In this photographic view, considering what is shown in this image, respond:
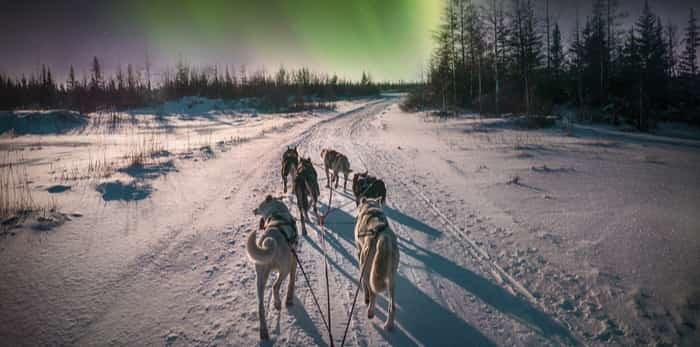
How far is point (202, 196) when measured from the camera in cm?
772

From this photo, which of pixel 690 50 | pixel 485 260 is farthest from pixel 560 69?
pixel 485 260

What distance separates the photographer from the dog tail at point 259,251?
9.41ft

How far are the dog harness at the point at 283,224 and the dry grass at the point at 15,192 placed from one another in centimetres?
561

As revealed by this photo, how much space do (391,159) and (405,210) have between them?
542 cm

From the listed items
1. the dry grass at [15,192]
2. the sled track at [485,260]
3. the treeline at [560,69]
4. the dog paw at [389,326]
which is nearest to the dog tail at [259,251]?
the dog paw at [389,326]

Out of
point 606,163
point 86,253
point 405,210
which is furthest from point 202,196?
point 606,163

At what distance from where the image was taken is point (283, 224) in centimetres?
359

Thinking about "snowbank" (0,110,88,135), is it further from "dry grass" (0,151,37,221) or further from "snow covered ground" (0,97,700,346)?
"snow covered ground" (0,97,700,346)

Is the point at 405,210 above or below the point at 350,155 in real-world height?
below

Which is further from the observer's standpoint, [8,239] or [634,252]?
[8,239]

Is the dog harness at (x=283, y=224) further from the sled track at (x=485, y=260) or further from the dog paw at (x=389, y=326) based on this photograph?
the sled track at (x=485, y=260)

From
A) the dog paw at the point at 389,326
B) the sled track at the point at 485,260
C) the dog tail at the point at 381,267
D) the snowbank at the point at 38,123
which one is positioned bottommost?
the dog paw at the point at 389,326

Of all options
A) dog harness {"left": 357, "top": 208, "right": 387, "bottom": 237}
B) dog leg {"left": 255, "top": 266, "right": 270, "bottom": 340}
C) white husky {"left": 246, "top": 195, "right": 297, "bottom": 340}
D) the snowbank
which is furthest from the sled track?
the snowbank

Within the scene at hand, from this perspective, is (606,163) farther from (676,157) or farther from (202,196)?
(202,196)
